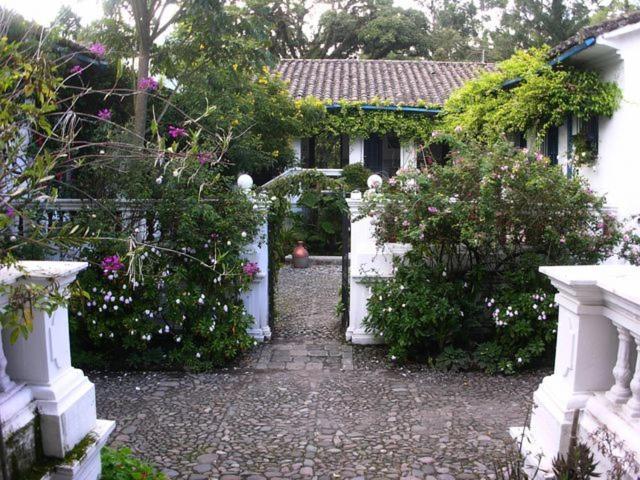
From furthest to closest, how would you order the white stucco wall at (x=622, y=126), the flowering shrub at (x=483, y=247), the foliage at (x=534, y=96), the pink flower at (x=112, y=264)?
the foliage at (x=534, y=96) < the white stucco wall at (x=622, y=126) < the flowering shrub at (x=483, y=247) < the pink flower at (x=112, y=264)

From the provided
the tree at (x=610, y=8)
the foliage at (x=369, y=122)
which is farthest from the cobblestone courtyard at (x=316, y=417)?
the tree at (x=610, y=8)

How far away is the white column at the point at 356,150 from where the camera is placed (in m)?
15.4

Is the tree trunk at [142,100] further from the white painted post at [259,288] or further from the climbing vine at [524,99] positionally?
the climbing vine at [524,99]

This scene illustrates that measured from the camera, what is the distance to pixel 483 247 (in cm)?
589

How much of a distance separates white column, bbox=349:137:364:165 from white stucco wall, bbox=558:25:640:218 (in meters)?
6.71

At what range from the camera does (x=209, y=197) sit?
6043 mm

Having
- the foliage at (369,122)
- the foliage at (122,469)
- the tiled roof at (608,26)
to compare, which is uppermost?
the tiled roof at (608,26)

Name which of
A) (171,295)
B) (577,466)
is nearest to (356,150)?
(171,295)

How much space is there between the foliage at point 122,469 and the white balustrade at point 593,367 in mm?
1938

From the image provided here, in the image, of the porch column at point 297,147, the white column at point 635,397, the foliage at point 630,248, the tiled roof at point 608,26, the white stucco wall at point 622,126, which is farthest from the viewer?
the porch column at point 297,147

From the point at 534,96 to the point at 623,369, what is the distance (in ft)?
26.0

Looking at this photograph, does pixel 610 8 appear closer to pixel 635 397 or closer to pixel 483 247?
pixel 483 247

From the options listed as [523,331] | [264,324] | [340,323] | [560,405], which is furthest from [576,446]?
[340,323]

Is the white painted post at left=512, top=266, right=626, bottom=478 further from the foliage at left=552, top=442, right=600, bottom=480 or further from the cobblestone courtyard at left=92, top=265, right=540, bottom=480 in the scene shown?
the cobblestone courtyard at left=92, top=265, right=540, bottom=480
